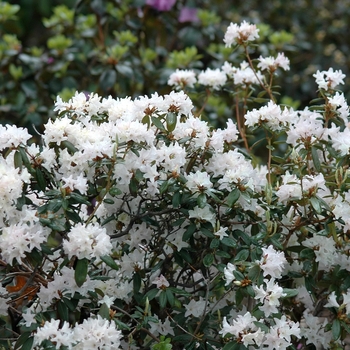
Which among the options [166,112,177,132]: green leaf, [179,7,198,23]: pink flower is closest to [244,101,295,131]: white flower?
[166,112,177,132]: green leaf

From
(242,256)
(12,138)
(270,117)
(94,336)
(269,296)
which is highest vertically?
(270,117)

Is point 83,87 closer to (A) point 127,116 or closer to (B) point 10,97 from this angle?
(B) point 10,97

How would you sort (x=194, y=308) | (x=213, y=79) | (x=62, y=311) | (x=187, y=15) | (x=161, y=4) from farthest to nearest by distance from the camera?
(x=187, y=15), (x=161, y=4), (x=213, y=79), (x=194, y=308), (x=62, y=311)

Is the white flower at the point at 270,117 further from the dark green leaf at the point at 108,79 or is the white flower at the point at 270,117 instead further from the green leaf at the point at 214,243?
the dark green leaf at the point at 108,79

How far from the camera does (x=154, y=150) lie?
1.71 m

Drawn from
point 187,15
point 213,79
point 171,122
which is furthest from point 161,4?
point 171,122

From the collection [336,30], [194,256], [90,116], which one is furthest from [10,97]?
[336,30]

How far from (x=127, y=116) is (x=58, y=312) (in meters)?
0.52

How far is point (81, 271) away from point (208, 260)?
0.34m

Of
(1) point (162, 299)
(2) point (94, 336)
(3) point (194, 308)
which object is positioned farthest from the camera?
(3) point (194, 308)

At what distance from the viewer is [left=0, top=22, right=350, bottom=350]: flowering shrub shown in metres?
1.61

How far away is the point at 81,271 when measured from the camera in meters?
1.57

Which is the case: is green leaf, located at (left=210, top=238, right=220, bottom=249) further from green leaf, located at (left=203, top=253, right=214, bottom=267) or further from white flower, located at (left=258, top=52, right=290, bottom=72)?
white flower, located at (left=258, top=52, right=290, bottom=72)

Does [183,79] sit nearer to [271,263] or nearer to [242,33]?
[242,33]
